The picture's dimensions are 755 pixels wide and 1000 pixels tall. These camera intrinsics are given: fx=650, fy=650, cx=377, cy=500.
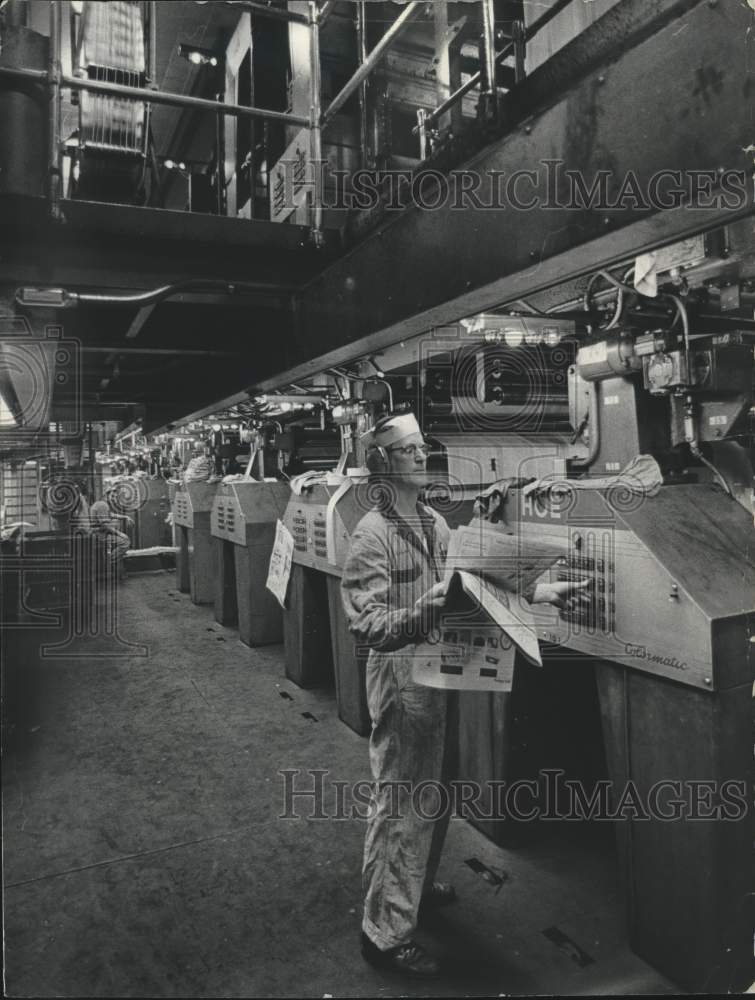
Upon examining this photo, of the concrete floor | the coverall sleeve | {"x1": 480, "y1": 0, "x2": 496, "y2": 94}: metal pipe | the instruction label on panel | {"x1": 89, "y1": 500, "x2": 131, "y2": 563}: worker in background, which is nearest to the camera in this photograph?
{"x1": 480, "y1": 0, "x2": 496, "y2": 94}: metal pipe

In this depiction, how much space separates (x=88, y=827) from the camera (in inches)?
104

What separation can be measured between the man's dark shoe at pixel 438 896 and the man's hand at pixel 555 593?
3.42 ft

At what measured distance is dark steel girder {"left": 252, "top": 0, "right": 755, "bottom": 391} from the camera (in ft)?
3.40

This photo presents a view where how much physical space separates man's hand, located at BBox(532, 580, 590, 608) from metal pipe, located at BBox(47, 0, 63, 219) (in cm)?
180

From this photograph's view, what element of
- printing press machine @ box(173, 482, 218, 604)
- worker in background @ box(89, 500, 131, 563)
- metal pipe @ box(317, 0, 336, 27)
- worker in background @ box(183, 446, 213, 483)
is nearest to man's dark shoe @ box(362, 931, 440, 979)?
metal pipe @ box(317, 0, 336, 27)

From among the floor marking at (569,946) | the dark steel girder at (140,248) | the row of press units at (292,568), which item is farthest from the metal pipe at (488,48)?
the floor marking at (569,946)

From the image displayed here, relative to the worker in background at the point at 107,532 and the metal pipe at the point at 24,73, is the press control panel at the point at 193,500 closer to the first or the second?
the worker in background at the point at 107,532

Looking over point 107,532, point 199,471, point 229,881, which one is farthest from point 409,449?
point 107,532

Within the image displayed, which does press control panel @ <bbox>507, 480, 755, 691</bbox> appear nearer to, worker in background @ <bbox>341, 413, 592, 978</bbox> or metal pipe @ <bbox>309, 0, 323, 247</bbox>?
worker in background @ <bbox>341, 413, 592, 978</bbox>

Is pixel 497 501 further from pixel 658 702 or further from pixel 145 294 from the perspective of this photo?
pixel 145 294

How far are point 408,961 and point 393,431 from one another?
4.95 feet

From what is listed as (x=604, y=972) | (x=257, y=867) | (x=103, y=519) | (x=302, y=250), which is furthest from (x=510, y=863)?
(x=103, y=519)

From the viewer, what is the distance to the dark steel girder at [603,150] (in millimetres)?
1037

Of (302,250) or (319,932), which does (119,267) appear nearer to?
(302,250)
